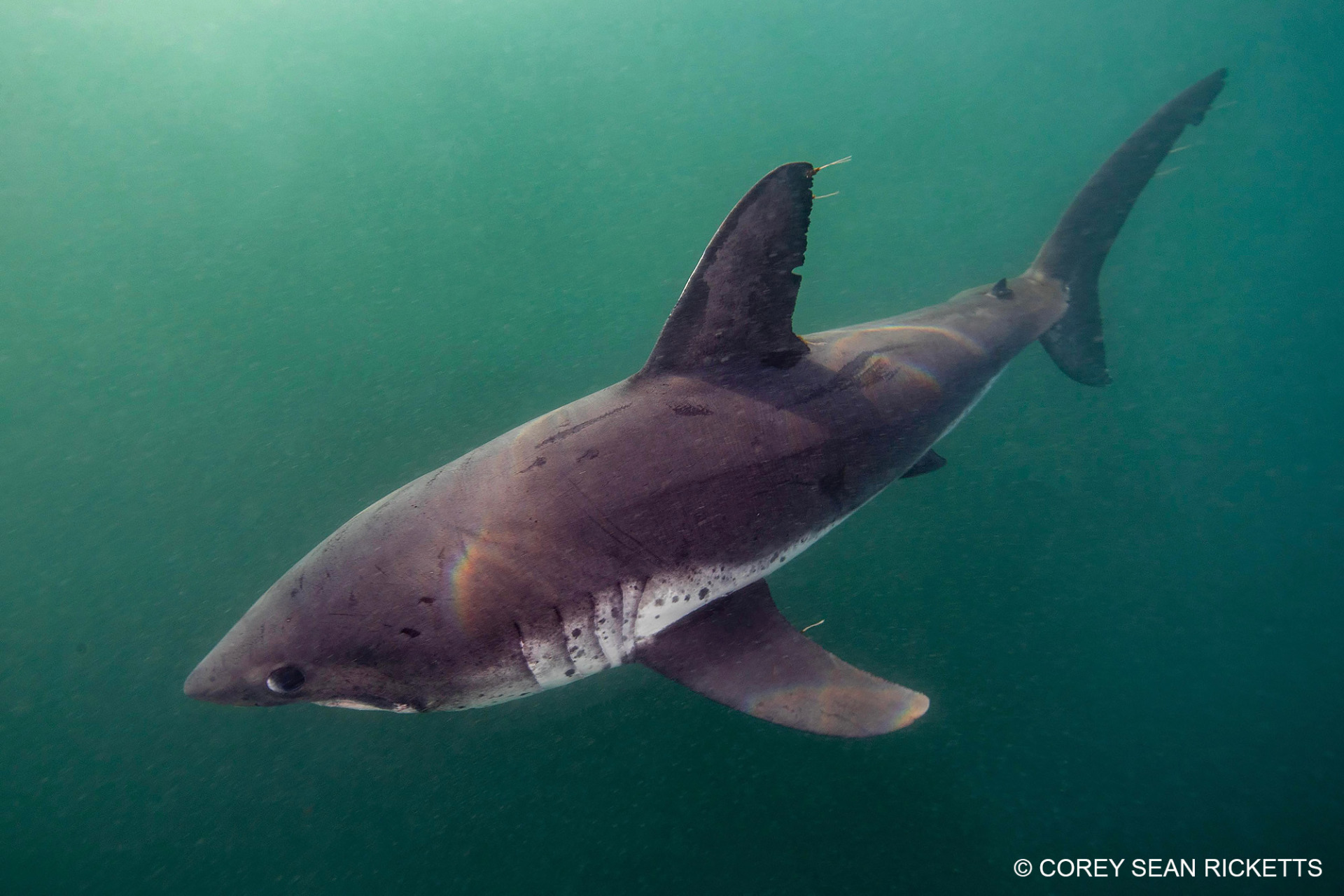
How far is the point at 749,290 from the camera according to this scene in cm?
276

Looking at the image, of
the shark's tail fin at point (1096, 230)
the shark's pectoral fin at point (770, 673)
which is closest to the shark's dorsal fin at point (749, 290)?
the shark's pectoral fin at point (770, 673)

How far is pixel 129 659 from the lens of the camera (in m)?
9.52

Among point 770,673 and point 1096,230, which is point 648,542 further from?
point 1096,230

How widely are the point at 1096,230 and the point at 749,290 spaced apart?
5.28 meters

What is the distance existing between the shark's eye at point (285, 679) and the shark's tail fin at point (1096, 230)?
688 centimetres

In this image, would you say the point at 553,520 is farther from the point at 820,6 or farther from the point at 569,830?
the point at 820,6

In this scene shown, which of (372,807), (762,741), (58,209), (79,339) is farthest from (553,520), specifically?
(58,209)

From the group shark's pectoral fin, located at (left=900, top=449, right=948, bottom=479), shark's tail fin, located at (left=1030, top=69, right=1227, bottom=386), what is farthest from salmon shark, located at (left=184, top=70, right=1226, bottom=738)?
shark's tail fin, located at (left=1030, top=69, right=1227, bottom=386)

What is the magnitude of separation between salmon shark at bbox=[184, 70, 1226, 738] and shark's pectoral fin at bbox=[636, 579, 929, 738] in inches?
0.4

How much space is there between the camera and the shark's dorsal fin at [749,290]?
2.50 m

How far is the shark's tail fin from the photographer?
5.58 metres

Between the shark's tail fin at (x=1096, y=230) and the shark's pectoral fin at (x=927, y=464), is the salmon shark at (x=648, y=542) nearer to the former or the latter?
the shark's pectoral fin at (x=927, y=464)

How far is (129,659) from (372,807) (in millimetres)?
6673

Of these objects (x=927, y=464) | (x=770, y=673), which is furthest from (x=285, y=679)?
(x=927, y=464)
